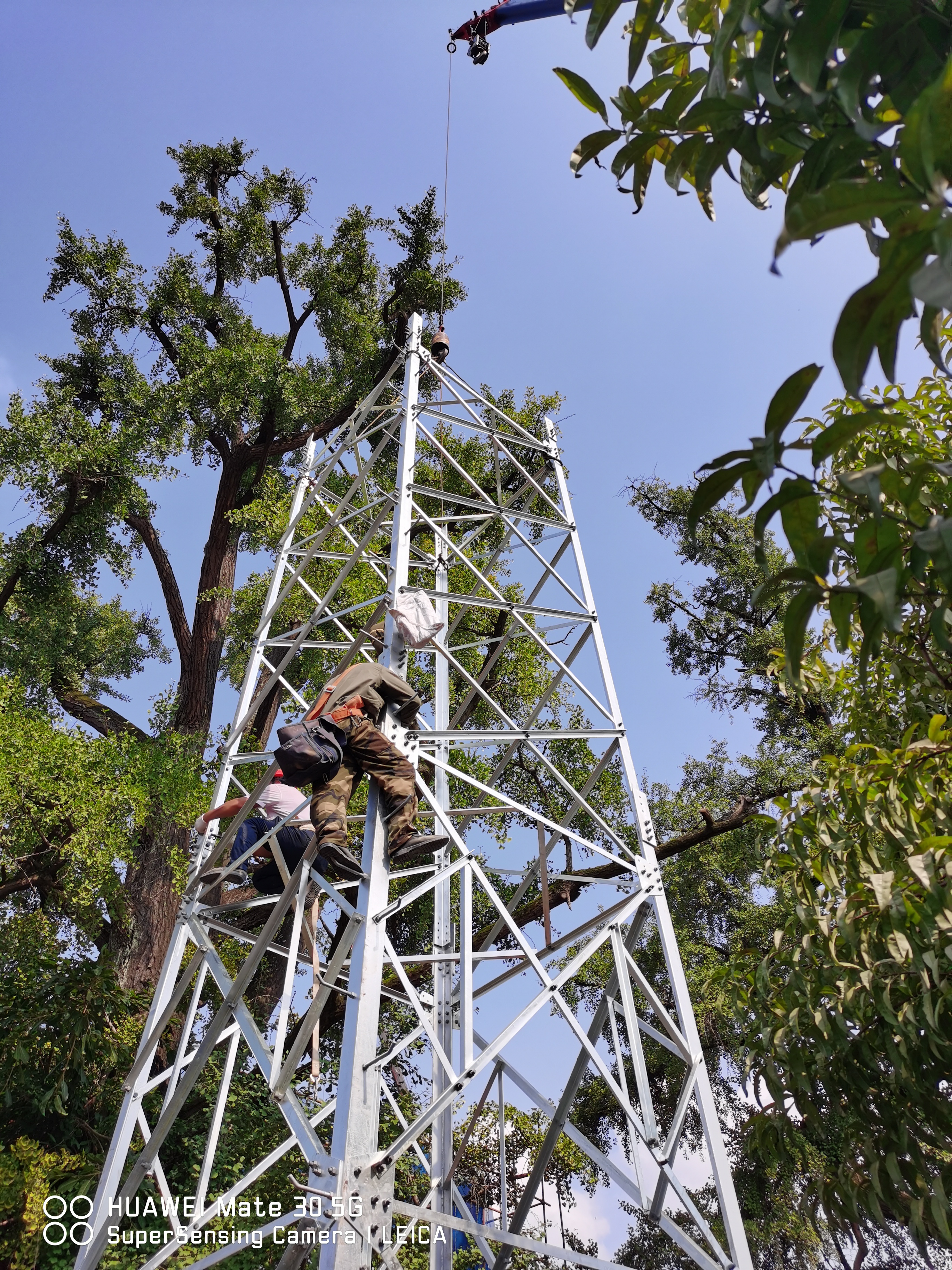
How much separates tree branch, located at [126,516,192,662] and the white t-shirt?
7.31 metres

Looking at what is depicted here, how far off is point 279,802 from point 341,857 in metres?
1.73

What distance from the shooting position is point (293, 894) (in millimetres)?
4031

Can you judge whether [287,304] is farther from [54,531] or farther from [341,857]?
[341,857]

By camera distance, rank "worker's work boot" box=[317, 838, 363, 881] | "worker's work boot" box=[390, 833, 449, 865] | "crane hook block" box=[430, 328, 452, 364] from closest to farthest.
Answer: "worker's work boot" box=[317, 838, 363, 881] < "worker's work boot" box=[390, 833, 449, 865] < "crane hook block" box=[430, 328, 452, 364]

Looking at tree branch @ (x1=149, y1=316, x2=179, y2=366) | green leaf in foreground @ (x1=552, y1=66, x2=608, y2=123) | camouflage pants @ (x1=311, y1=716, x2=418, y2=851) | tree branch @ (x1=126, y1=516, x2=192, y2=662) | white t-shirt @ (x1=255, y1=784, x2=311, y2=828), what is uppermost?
tree branch @ (x1=149, y1=316, x2=179, y2=366)

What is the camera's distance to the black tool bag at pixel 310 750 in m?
3.98

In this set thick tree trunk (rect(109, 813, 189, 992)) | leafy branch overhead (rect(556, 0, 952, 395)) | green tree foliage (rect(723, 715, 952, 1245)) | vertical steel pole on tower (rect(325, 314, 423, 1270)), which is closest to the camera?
leafy branch overhead (rect(556, 0, 952, 395))

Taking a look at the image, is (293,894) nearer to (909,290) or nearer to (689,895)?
(909,290)

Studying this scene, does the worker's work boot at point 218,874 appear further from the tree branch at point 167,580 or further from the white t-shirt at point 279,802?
the tree branch at point 167,580

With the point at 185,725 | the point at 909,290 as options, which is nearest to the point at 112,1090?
the point at 185,725

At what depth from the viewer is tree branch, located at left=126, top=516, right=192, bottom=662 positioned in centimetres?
1253

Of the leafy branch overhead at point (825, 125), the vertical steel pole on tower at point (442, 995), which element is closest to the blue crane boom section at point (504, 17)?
the vertical steel pole on tower at point (442, 995)

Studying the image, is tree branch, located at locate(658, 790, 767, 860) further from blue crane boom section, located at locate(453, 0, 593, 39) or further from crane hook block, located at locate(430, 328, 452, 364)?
blue crane boom section, located at locate(453, 0, 593, 39)

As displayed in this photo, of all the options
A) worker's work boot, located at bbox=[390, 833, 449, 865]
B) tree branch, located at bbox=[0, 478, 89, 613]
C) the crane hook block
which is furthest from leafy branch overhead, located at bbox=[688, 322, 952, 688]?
tree branch, located at bbox=[0, 478, 89, 613]
